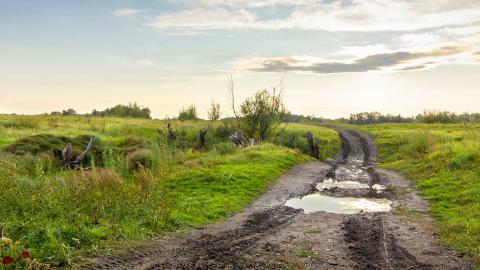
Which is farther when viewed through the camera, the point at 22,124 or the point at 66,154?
the point at 22,124

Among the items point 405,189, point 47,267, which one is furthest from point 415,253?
point 405,189

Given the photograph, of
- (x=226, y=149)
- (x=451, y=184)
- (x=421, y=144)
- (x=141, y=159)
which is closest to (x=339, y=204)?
(x=451, y=184)

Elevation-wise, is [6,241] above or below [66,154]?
below

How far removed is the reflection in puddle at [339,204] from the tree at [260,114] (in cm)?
2278

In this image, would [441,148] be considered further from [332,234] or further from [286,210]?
[332,234]

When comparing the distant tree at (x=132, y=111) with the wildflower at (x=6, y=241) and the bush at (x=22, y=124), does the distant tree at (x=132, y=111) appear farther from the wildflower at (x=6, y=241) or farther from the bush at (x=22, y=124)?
the wildflower at (x=6, y=241)

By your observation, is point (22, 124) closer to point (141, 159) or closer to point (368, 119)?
point (141, 159)

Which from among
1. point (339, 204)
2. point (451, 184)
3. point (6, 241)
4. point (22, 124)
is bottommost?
point (339, 204)

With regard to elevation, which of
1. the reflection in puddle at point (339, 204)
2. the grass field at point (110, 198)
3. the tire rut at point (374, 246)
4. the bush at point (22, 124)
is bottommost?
the reflection in puddle at point (339, 204)

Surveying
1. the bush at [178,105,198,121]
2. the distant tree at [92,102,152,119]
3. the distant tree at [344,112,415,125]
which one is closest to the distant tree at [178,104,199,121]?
the bush at [178,105,198,121]

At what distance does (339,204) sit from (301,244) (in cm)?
672

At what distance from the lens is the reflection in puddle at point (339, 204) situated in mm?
15898

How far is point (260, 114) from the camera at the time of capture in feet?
135

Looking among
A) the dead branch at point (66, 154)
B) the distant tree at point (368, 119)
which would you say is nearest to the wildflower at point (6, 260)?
the dead branch at point (66, 154)
